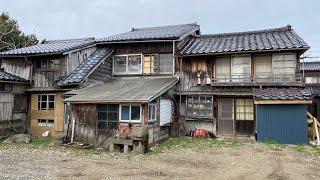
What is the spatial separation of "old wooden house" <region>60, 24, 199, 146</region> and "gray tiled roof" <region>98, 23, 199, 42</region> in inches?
2.6

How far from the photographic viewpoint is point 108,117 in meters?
16.5

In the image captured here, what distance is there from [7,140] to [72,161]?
23.1ft

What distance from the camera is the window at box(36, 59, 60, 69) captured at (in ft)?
67.3

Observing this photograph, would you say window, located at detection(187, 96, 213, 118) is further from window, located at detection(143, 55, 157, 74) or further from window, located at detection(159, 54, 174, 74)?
window, located at detection(143, 55, 157, 74)

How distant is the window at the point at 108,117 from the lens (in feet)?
53.4

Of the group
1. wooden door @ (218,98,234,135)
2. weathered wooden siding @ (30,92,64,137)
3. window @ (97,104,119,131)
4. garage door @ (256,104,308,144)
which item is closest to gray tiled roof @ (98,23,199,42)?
wooden door @ (218,98,234,135)

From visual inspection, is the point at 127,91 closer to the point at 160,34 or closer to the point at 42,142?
the point at 42,142

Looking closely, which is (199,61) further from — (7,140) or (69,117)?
(7,140)

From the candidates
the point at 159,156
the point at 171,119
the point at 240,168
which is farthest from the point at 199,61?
the point at 240,168

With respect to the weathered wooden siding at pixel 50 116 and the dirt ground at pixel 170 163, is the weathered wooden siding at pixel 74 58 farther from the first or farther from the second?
the dirt ground at pixel 170 163

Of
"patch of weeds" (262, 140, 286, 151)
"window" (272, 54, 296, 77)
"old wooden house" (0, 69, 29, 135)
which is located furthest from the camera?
"old wooden house" (0, 69, 29, 135)

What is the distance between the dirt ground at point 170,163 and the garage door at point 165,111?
236cm

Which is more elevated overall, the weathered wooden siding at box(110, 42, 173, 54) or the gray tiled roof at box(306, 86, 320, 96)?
the weathered wooden siding at box(110, 42, 173, 54)

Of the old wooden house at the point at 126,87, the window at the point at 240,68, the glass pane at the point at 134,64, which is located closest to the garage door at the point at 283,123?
the window at the point at 240,68
